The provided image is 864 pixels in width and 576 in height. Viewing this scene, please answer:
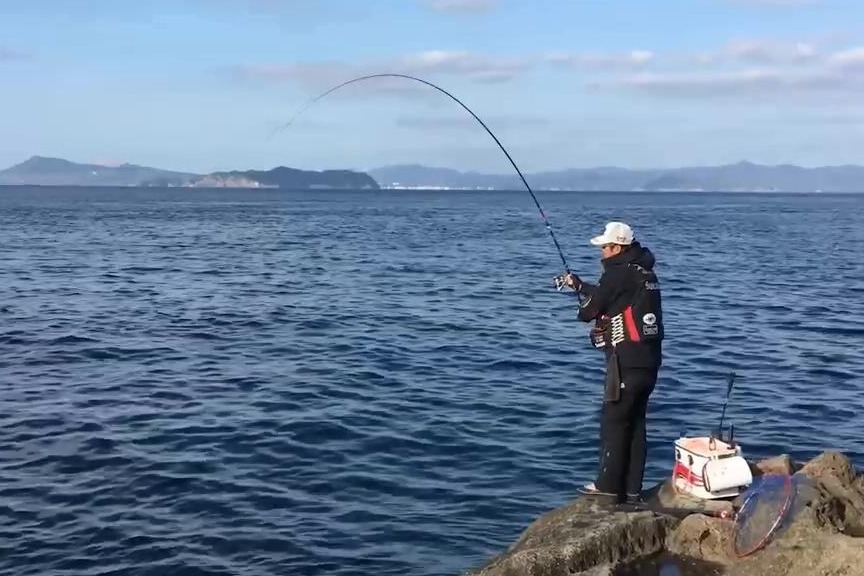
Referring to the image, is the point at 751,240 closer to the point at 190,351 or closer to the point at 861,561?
the point at 190,351

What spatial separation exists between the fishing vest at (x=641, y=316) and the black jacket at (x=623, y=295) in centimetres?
2

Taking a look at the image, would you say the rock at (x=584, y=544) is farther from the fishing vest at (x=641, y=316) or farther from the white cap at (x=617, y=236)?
the white cap at (x=617, y=236)

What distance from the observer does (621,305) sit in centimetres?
716

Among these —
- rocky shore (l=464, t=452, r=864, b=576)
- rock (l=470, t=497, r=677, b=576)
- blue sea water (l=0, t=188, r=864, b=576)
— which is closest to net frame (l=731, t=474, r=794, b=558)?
rocky shore (l=464, t=452, r=864, b=576)

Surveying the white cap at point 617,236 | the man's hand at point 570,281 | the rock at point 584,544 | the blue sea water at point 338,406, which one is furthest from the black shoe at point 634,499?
the white cap at point 617,236

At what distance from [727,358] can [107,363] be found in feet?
34.0

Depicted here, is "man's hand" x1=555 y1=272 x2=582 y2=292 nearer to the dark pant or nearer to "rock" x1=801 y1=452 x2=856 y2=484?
the dark pant

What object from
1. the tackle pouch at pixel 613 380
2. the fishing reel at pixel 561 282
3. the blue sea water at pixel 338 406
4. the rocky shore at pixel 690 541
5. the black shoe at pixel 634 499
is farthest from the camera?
the blue sea water at pixel 338 406

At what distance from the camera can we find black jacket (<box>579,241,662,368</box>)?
715cm

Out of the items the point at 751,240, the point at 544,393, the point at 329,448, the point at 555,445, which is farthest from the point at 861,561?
the point at 751,240

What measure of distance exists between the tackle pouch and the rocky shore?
832 millimetres

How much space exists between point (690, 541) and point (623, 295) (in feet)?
5.86

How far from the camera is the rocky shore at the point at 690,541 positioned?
6059mm

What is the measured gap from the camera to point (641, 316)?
712 cm
